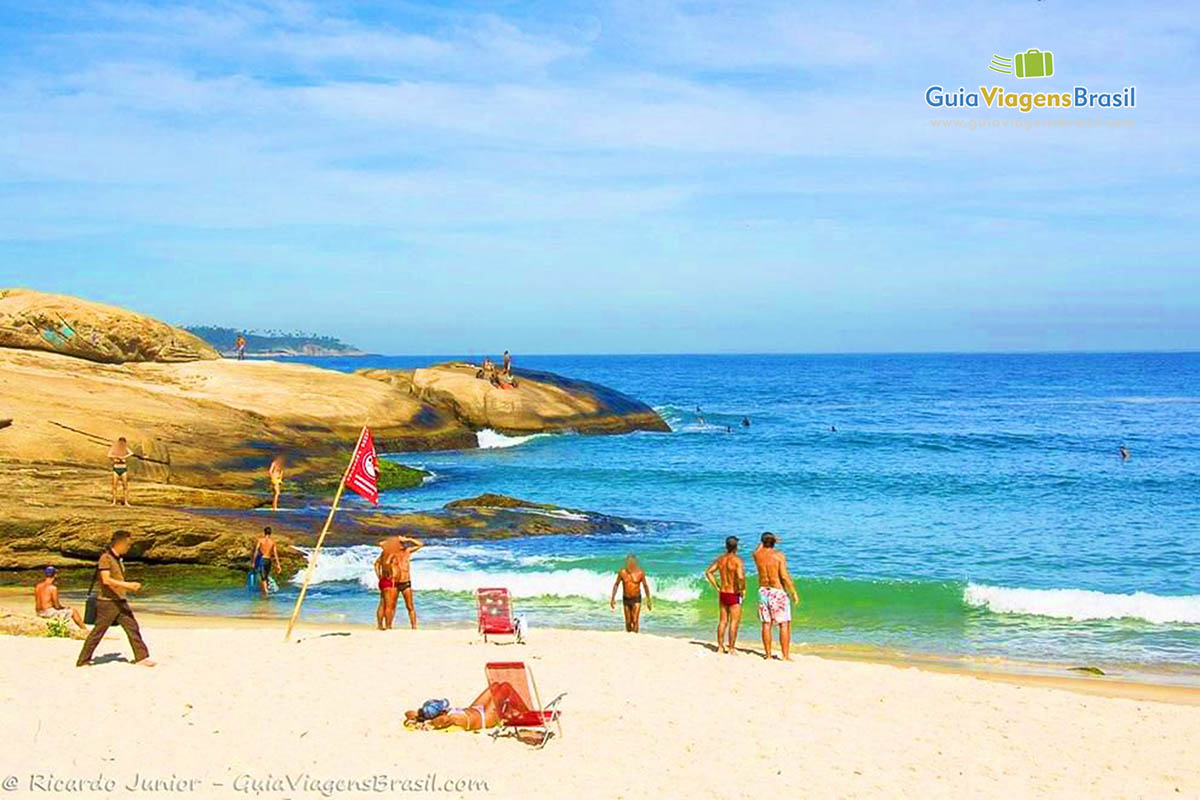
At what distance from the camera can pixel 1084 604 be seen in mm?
20625

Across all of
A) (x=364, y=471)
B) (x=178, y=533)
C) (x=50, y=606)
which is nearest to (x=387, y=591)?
(x=364, y=471)

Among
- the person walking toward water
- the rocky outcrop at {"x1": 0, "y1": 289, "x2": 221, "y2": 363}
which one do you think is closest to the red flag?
the person walking toward water

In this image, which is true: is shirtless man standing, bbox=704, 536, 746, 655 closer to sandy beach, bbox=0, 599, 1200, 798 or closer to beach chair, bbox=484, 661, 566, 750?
sandy beach, bbox=0, 599, 1200, 798

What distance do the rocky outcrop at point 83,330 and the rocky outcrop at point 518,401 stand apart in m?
10.2

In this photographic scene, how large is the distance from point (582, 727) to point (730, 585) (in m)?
4.46

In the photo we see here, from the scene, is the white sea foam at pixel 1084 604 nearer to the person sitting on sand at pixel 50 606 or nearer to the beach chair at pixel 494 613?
the beach chair at pixel 494 613

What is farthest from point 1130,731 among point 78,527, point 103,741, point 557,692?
point 78,527

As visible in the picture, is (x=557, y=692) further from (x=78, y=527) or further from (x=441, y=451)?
(x=441, y=451)

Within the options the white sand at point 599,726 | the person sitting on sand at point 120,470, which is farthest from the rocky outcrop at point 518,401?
the white sand at point 599,726

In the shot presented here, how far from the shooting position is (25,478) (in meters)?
23.0

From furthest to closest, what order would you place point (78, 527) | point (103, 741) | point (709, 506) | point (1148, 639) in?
1. point (709, 506)
2. point (78, 527)
3. point (1148, 639)
4. point (103, 741)

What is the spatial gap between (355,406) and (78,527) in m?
18.9

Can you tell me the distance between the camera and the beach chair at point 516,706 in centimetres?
1090

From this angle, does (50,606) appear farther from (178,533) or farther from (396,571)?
(178,533)
